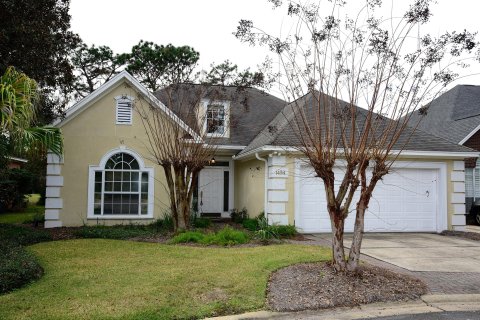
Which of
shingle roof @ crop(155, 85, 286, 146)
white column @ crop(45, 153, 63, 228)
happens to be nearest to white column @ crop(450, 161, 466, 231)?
shingle roof @ crop(155, 85, 286, 146)

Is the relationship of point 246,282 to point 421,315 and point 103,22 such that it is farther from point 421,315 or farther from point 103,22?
point 103,22

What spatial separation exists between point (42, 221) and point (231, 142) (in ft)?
26.2

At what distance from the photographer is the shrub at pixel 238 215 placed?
637 inches

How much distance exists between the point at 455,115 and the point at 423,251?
45.4 ft

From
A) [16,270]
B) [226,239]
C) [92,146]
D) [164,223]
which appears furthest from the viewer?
[92,146]

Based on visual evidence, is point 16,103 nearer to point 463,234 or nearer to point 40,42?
point 40,42

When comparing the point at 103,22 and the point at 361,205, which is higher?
the point at 103,22

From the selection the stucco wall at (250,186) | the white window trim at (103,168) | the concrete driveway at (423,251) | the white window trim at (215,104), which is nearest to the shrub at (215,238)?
the concrete driveway at (423,251)

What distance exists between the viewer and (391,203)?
1417cm

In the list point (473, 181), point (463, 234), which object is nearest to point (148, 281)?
point (463, 234)

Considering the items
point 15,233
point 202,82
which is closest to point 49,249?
point 15,233

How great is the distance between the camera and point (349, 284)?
6867mm

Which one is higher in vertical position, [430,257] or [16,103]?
[16,103]

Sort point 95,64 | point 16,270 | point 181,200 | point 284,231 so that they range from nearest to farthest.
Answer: point 16,270
point 284,231
point 181,200
point 95,64
